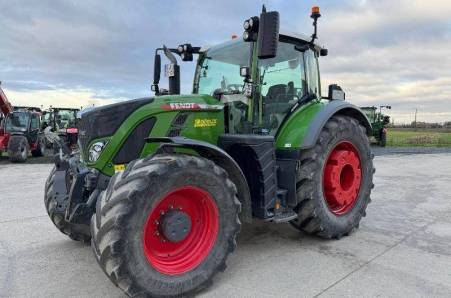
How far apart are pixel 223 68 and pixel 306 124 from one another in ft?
3.78

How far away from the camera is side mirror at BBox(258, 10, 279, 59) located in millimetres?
3576

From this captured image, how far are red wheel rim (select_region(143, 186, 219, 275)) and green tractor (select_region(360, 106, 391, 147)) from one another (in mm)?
20965

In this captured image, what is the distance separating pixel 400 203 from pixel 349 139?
9.10ft

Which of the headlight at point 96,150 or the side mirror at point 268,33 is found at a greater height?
the side mirror at point 268,33

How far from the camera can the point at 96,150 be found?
3.64 meters

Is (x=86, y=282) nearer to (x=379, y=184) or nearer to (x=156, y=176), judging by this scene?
(x=156, y=176)

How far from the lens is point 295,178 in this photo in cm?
430

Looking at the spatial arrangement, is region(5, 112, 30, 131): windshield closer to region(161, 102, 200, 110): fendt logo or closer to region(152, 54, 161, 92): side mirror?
region(152, 54, 161, 92): side mirror

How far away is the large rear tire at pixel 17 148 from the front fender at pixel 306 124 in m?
12.4

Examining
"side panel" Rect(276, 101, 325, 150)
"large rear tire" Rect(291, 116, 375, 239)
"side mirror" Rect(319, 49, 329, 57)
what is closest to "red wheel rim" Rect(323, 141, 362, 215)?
"large rear tire" Rect(291, 116, 375, 239)

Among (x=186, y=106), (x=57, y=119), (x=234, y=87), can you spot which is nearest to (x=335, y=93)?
(x=234, y=87)

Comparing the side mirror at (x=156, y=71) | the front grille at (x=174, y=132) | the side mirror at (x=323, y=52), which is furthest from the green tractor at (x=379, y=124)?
the front grille at (x=174, y=132)

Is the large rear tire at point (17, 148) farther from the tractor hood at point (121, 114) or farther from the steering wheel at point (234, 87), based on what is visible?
the steering wheel at point (234, 87)

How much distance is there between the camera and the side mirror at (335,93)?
→ 531 cm
